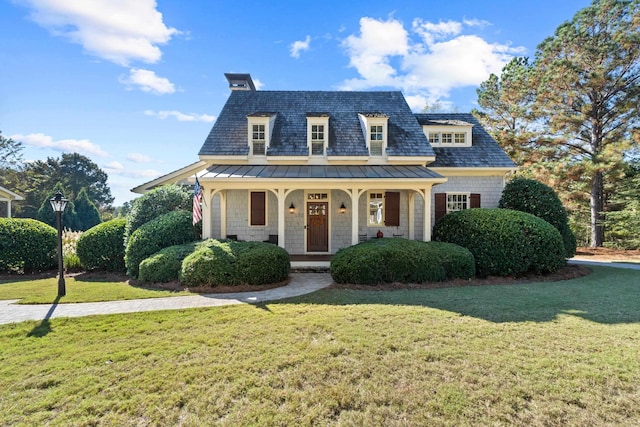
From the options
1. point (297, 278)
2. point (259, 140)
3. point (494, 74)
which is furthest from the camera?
point (494, 74)

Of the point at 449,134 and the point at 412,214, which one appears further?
the point at 449,134

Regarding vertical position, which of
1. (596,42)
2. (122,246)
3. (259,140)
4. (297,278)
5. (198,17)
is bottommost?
(297,278)

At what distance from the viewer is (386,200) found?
12.3 metres

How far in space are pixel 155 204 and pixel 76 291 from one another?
4034 mm

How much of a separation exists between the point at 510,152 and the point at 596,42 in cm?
691

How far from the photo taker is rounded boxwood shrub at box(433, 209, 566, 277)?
354 inches

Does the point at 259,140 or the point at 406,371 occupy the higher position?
the point at 259,140

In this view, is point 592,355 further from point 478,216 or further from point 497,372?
point 478,216

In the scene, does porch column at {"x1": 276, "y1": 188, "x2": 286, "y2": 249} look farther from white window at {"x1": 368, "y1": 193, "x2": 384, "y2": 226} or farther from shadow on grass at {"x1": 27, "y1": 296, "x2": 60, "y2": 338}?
shadow on grass at {"x1": 27, "y1": 296, "x2": 60, "y2": 338}

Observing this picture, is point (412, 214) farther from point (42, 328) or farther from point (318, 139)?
point (42, 328)

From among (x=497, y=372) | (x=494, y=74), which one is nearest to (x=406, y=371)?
(x=497, y=372)

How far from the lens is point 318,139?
12.3m

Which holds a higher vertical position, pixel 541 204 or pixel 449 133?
pixel 449 133

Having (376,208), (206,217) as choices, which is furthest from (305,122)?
(206,217)
